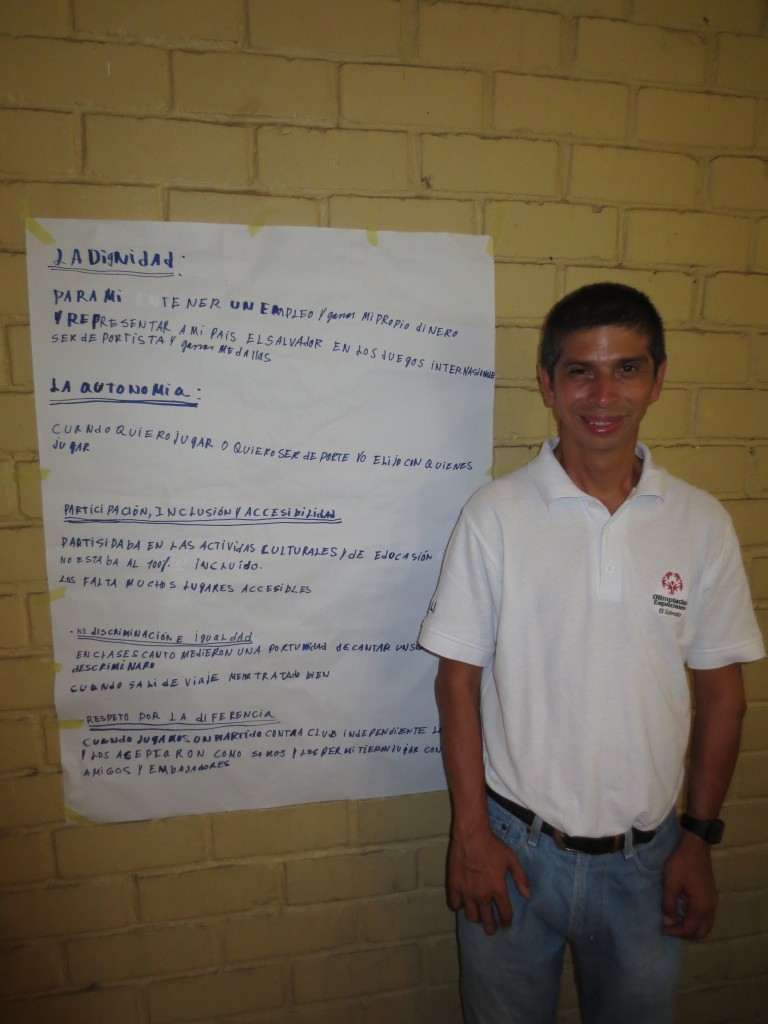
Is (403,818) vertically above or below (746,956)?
above

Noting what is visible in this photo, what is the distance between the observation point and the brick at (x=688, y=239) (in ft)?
4.33

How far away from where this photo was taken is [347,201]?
1228 mm

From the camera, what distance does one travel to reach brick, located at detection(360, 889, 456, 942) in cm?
143

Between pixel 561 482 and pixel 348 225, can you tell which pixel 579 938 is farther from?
pixel 348 225

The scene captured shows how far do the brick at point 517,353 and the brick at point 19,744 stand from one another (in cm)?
131

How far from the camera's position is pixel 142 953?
136 centimetres

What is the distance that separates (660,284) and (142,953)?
1.98m

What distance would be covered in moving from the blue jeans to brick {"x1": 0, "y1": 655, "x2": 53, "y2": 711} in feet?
3.22

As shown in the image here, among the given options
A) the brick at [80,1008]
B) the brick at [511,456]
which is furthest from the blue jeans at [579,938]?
the brick at [80,1008]

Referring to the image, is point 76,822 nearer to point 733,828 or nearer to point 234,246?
point 234,246

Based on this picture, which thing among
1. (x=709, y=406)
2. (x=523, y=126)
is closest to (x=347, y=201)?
(x=523, y=126)

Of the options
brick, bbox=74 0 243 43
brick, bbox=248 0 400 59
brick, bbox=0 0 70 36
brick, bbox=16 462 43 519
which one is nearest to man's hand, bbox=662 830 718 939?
brick, bbox=16 462 43 519

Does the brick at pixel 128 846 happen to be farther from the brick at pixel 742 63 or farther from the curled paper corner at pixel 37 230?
the brick at pixel 742 63

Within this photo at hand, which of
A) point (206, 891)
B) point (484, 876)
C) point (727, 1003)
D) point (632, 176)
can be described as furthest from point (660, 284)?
point (727, 1003)
